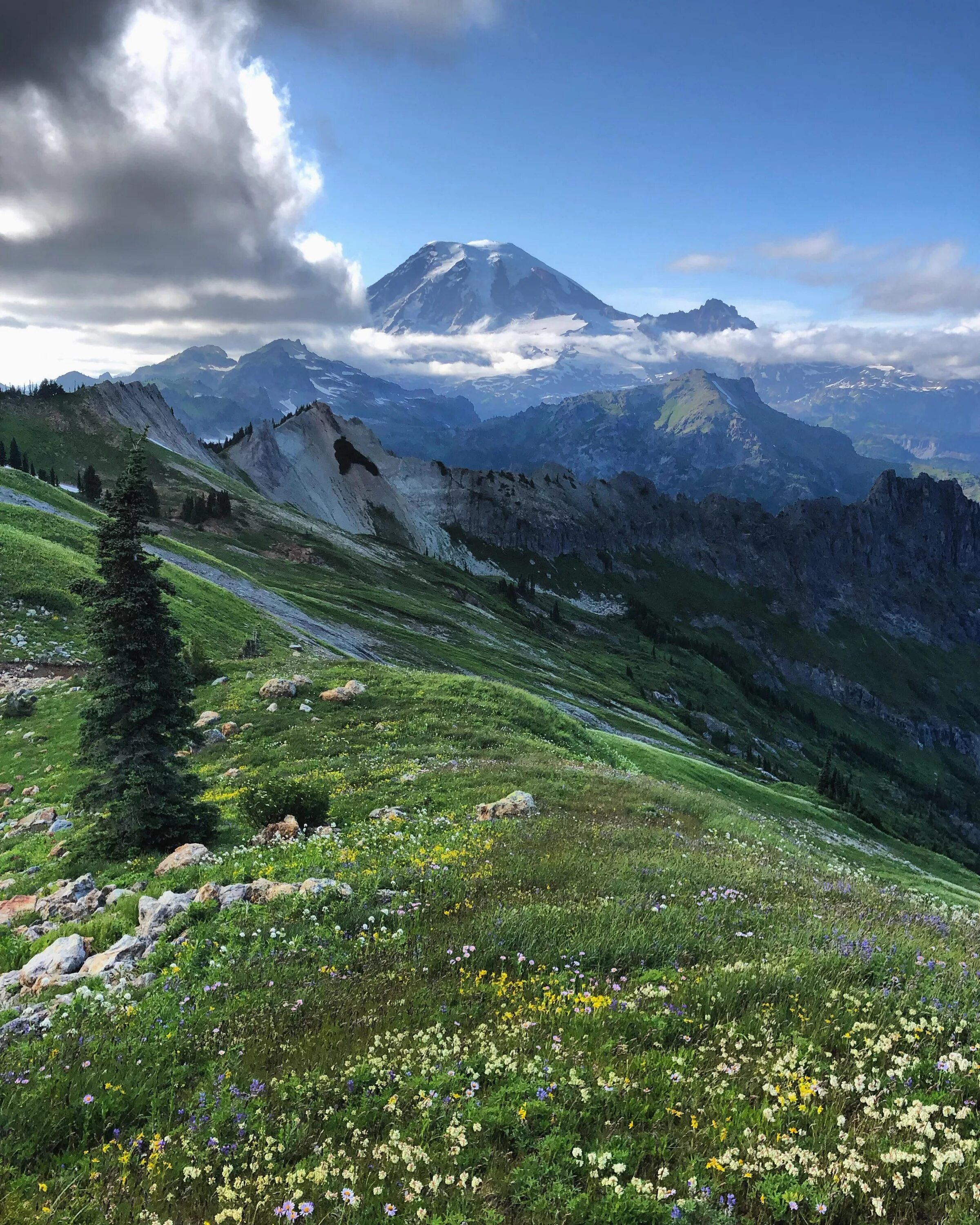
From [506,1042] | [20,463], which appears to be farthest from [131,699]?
[20,463]

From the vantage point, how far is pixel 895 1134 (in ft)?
18.9

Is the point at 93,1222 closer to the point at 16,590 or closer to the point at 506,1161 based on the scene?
the point at 506,1161

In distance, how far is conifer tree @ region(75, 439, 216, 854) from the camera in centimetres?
1552

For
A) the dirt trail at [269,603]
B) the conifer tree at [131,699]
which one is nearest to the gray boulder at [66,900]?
the conifer tree at [131,699]

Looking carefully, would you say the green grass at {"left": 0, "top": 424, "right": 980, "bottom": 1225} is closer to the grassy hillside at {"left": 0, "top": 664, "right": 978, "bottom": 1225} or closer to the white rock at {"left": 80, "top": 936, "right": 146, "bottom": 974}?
the grassy hillside at {"left": 0, "top": 664, "right": 978, "bottom": 1225}

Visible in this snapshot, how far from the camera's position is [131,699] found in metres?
15.8

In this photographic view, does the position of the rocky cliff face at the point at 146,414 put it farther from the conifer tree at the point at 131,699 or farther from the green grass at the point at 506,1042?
the green grass at the point at 506,1042

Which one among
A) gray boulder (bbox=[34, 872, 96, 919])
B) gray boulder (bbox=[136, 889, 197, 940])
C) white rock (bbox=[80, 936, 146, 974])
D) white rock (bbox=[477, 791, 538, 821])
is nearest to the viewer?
white rock (bbox=[80, 936, 146, 974])

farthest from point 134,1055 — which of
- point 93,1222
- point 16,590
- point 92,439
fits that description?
point 92,439

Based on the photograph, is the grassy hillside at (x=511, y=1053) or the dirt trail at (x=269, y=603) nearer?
the grassy hillside at (x=511, y=1053)

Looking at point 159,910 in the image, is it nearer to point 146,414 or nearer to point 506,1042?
point 506,1042

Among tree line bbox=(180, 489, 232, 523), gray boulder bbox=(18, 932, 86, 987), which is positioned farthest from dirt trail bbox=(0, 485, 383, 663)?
gray boulder bbox=(18, 932, 86, 987)

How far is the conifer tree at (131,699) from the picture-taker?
15.5 meters

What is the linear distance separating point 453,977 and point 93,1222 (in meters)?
4.63
